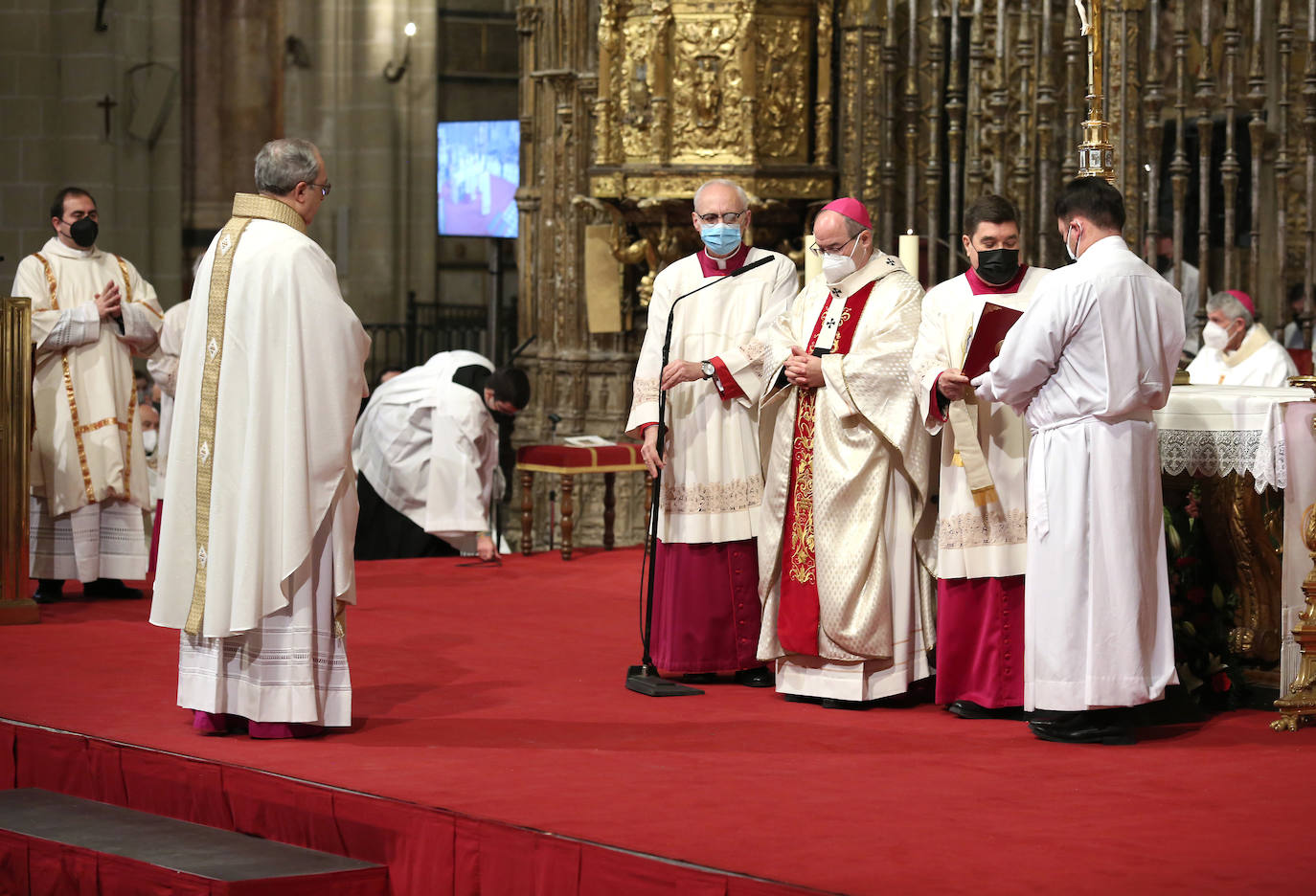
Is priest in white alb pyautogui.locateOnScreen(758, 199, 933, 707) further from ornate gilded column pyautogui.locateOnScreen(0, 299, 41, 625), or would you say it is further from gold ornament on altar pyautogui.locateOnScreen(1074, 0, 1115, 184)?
ornate gilded column pyautogui.locateOnScreen(0, 299, 41, 625)

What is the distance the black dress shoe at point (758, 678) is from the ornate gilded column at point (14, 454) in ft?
10.6

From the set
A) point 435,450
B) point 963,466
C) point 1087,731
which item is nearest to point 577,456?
point 435,450

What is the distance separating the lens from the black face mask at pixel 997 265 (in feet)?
19.0

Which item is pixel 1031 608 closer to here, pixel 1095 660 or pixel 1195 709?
pixel 1095 660

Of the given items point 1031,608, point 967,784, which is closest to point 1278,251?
point 1031,608

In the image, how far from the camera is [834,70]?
35.8 ft

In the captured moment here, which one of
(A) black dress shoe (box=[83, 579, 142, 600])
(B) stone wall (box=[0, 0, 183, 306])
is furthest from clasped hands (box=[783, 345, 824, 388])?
(B) stone wall (box=[0, 0, 183, 306])

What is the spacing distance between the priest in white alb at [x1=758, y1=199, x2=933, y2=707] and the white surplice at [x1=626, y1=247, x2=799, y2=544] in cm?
26

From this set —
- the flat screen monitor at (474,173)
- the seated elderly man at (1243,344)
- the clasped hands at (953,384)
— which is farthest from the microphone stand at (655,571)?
Result: the flat screen monitor at (474,173)

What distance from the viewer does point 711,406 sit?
6.59 metres

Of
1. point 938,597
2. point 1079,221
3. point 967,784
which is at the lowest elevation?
point 967,784

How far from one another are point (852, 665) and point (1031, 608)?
80cm

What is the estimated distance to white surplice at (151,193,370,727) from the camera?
5215 mm

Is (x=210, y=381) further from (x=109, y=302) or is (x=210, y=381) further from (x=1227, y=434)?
(x=1227, y=434)
